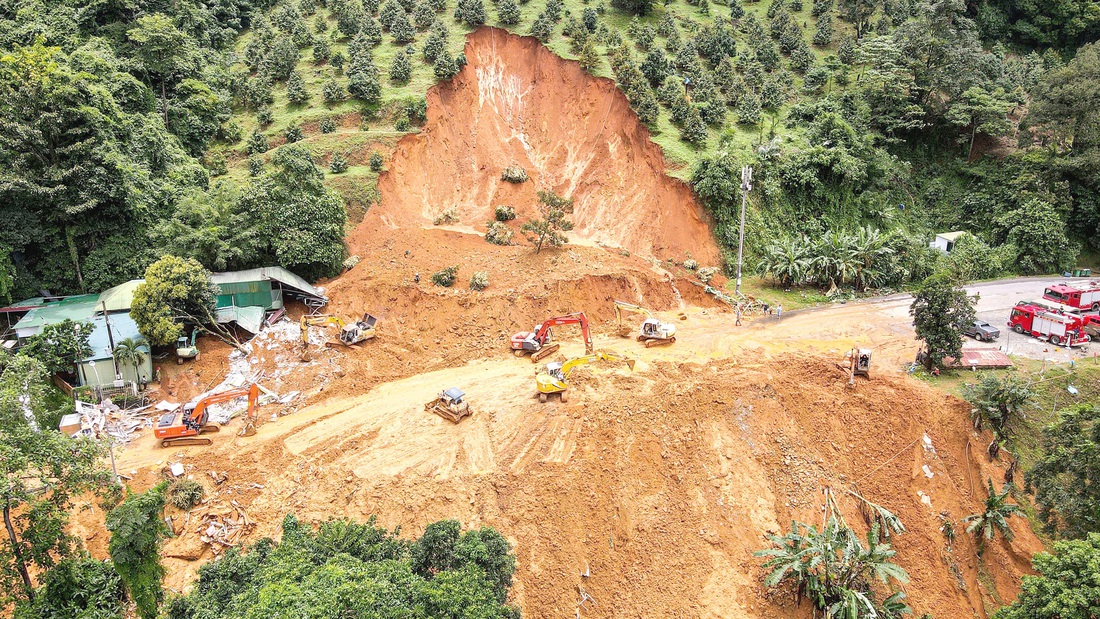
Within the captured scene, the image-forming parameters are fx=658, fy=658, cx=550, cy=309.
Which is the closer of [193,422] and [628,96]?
[193,422]

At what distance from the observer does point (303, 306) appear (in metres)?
34.0

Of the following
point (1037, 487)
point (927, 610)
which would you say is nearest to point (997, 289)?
point (1037, 487)

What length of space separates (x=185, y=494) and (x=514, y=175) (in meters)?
26.8

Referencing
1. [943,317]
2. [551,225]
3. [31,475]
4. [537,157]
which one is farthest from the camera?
[537,157]

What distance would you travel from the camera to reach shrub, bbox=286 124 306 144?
4216 centimetres

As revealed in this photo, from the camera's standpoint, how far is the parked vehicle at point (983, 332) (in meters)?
31.2

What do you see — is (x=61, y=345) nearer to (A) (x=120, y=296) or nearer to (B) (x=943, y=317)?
(A) (x=120, y=296)

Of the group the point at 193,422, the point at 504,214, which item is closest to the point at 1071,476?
the point at 504,214

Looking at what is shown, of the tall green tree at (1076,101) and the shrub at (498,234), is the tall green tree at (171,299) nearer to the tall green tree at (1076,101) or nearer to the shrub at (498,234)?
the shrub at (498,234)

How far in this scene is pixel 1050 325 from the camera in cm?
3070

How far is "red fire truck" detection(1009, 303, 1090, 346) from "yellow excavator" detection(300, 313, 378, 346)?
3150cm

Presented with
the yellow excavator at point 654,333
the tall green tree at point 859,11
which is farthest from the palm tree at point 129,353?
the tall green tree at point 859,11

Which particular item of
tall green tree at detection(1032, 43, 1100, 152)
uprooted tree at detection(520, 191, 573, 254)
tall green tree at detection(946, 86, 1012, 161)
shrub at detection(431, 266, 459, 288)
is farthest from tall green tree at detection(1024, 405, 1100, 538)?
tall green tree at detection(946, 86, 1012, 161)

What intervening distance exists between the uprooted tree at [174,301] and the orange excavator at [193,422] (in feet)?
12.1
